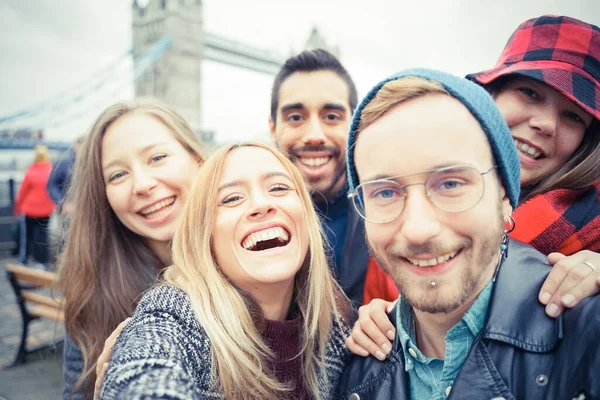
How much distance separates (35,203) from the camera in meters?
5.52

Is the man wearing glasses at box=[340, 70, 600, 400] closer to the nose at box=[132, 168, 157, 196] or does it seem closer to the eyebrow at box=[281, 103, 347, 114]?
the nose at box=[132, 168, 157, 196]

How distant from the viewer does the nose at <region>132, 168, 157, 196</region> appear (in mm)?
1837

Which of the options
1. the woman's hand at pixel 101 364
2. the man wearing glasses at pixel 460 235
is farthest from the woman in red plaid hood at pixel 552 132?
the woman's hand at pixel 101 364

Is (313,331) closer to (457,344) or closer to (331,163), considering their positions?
(457,344)

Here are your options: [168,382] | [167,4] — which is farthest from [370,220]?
[167,4]

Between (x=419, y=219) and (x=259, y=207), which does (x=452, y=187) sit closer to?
(x=419, y=219)

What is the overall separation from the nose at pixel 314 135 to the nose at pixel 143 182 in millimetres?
919

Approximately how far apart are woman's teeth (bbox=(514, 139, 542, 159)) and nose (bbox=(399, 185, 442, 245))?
2.65ft

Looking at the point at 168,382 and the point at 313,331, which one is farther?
the point at 313,331

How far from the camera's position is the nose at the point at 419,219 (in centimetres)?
105

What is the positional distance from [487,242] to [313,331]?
0.76 m

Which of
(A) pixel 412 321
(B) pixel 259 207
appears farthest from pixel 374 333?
(B) pixel 259 207

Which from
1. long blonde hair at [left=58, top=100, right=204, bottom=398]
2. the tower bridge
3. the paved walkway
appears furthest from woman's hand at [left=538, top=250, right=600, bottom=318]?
the tower bridge

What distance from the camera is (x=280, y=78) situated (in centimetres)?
269
